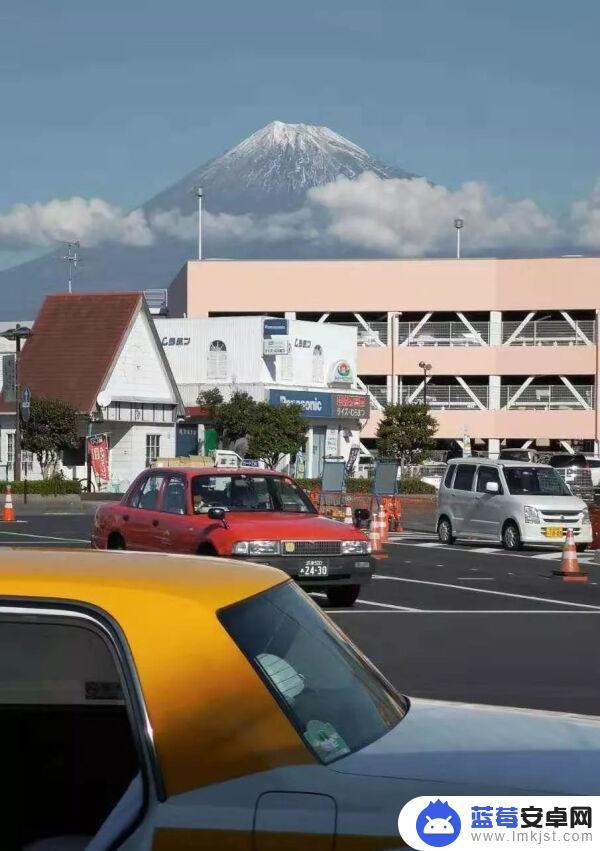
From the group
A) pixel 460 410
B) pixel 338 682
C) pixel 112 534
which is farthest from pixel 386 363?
pixel 338 682

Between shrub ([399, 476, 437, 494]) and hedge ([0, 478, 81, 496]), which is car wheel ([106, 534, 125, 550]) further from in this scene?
shrub ([399, 476, 437, 494])

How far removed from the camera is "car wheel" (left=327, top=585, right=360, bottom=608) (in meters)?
18.9

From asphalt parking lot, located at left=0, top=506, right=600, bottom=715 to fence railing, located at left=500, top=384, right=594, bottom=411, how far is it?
6461cm

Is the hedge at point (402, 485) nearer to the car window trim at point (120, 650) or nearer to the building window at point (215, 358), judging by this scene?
the building window at point (215, 358)

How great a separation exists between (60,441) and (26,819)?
190 feet

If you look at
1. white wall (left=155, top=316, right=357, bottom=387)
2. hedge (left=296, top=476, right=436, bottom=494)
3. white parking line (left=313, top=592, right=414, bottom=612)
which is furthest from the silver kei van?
white wall (left=155, top=316, right=357, bottom=387)

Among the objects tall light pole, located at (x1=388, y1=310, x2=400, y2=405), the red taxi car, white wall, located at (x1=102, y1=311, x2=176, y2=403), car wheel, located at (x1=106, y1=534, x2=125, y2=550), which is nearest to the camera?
the red taxi car

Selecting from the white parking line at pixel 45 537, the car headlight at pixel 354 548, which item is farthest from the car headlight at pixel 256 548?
the white parking line at pixel 45 537

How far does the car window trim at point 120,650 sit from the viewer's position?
3.59 m

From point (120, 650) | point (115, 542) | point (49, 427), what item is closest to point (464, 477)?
point (115, 542)

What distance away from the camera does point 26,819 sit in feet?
14.3

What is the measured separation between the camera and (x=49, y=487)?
56094mm

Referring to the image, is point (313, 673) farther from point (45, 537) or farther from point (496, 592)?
point (45, 537)

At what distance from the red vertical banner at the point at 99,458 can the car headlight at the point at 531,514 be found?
101 ft
